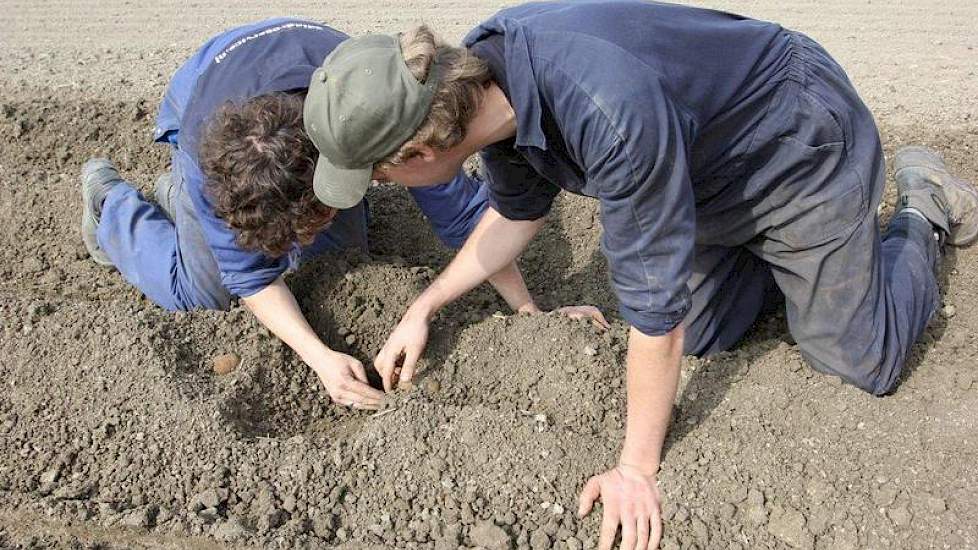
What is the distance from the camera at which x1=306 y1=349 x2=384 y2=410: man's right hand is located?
9.57 feet

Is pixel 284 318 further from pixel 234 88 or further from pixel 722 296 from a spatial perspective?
pixel 722 296

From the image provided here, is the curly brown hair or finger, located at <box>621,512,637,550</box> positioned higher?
the curly brown hair

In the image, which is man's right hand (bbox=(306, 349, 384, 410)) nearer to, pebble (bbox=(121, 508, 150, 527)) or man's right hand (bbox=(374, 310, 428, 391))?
man's right hand (bbox=(374, 310, 428, 391))

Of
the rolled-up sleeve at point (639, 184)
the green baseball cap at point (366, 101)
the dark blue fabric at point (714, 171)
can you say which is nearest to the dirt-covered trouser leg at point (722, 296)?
the dark blue fabric at point (714, 171)

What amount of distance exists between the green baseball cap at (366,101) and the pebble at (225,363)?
1.28m

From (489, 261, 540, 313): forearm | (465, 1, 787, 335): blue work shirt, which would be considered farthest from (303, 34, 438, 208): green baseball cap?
(489, 261, 540, 313): forearm

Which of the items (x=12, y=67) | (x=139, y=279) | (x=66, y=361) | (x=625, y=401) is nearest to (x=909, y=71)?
(x=625, y=401)

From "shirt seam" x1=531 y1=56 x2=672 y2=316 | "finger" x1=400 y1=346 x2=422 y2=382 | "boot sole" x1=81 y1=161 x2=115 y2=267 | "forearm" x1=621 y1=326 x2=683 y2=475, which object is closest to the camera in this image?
"shirt seam" x1=531 y1=56 x2=672 y2=316

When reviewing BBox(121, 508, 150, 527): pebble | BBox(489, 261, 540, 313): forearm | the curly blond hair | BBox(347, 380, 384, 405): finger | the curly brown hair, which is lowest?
BBox(489, 261, 540, 313): forearm

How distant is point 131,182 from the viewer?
438 cm

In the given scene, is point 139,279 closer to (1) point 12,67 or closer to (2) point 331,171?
(2) point 331,171

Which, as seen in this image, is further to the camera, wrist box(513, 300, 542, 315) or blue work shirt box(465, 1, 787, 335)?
wrist box(513, 300, 542, 315)

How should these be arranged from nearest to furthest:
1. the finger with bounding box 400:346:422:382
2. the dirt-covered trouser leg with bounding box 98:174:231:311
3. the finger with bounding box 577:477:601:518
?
the finger with bounding box 577:477:601:518 → the finger with bounding box 400:346:422:382 → the dirt-covered trouser leg with bounding box 98:174:231:311

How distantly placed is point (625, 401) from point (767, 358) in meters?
0.54
